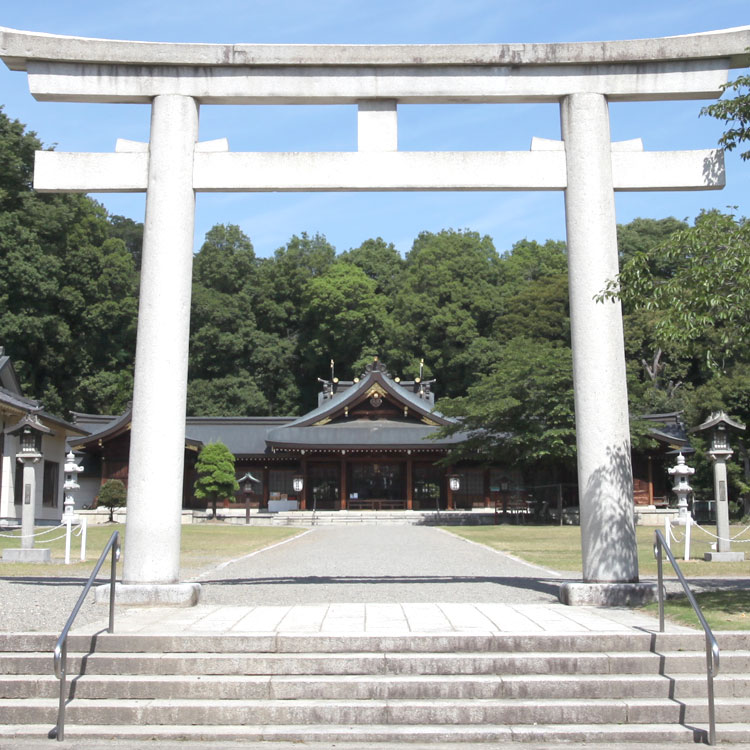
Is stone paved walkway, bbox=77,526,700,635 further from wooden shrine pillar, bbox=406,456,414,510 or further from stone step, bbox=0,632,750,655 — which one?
wooden shrine pillar, bbox=406,456,414,510

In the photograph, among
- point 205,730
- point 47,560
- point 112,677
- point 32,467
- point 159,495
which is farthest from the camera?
point 32,467

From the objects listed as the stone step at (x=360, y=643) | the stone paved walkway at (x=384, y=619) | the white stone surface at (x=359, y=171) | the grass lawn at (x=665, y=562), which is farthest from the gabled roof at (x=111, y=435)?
the stone step at (x=360, y=643)

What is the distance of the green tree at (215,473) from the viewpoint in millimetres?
33500

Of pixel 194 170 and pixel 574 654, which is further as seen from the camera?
pixel 194 170

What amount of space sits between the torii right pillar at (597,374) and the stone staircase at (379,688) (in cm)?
223

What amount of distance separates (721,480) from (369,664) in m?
11.7

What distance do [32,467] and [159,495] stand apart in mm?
9341

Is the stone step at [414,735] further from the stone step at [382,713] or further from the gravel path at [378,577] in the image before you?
the gravel path at [378,577]

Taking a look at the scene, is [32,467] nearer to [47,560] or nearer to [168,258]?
[47,560]

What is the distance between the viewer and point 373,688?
5562 mm

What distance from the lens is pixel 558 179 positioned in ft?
29.2

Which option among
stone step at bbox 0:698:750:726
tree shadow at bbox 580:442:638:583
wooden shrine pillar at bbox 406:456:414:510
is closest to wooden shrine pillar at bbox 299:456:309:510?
wooden shrine pillar at bbox 406:456:414:510

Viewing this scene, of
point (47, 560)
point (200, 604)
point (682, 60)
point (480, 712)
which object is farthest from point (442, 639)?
point (47, 560)

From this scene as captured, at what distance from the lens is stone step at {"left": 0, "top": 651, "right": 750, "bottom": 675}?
5.79 metres
